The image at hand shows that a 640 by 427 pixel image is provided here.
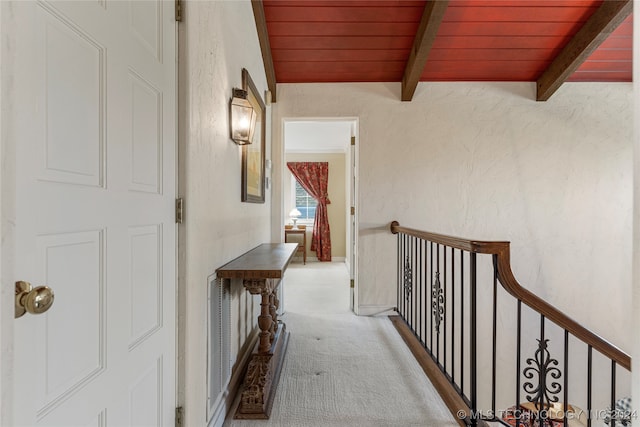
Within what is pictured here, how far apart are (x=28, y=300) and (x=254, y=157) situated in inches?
71.7

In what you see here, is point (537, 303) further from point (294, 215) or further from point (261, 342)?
point (294, 215)

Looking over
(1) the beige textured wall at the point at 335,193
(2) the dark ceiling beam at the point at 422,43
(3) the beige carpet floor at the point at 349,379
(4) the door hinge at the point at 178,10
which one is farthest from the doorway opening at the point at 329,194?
(4) the door hinge at the point at 178,10

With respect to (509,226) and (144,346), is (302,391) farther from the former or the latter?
(509,226)

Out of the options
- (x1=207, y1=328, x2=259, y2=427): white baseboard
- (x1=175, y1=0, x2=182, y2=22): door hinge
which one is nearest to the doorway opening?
(x1=207, y1=328, x2=259, y2=427): white baseboard

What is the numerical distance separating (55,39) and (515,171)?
3.57m

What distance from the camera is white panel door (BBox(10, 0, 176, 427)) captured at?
57 cm

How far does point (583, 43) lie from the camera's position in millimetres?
2553

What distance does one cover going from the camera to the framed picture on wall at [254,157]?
2010 millimetres

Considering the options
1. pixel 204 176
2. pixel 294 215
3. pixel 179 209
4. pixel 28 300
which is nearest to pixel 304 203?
pixel 294 215

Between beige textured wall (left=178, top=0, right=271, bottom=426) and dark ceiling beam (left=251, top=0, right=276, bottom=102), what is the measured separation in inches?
16.6

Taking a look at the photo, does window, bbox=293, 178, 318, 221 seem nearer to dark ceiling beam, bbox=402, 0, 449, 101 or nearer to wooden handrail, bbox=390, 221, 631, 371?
dark ceiling beam, bbox=402, 0, 449, 101

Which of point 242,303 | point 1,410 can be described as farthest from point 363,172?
point 1,410

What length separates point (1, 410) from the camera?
0.50 meters

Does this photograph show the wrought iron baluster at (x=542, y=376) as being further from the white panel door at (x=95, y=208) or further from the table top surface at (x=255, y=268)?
the white panel door at (x=95, y=208)
